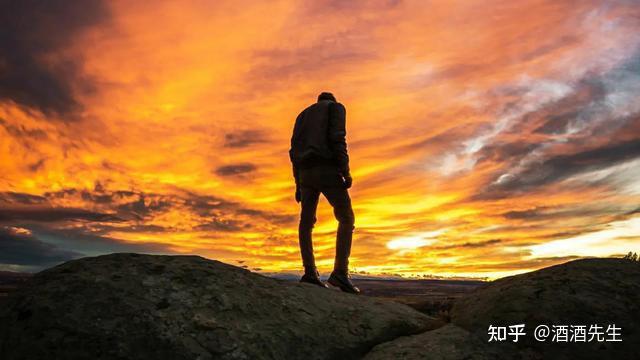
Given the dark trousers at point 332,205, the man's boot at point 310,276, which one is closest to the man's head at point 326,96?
the dark trousers at point 332,205

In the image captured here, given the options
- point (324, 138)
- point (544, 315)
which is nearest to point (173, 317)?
point (324, 138)

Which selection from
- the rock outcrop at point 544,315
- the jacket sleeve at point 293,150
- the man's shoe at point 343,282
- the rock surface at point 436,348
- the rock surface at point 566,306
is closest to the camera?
the rock surface at point 436,348

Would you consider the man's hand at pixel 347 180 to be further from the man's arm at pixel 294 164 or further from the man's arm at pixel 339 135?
the man's arm at pixel 294 164

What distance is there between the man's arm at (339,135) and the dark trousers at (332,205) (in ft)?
0.74

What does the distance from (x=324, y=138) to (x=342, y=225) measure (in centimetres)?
177

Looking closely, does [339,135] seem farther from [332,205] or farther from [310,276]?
[310,276]

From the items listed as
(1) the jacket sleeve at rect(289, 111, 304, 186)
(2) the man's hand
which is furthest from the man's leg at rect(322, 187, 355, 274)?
(1) the jacket sleeve at rect(289, 111, 304, 186)

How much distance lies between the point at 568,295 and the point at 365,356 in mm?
3378

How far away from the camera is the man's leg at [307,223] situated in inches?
352

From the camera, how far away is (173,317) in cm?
507

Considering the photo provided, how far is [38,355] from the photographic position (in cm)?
457

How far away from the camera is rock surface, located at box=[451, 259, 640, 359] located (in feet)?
20.1

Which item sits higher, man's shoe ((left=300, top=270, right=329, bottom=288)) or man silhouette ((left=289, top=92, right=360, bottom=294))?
man silhouette ((left=289, top=92, right=360, bottom=294))

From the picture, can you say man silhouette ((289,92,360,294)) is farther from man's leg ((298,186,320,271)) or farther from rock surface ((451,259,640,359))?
rock surface ((451,259,640,359))
